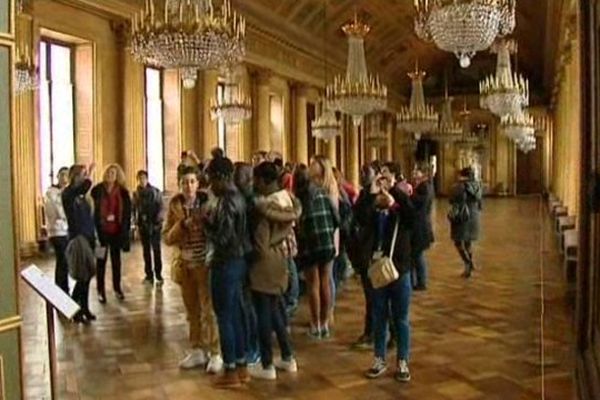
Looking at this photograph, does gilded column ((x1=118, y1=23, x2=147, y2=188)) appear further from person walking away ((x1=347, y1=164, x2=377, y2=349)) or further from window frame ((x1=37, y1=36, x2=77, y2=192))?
person walking away ((x1=347, y1=164, x2=377, y2=349))

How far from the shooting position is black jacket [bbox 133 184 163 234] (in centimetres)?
869

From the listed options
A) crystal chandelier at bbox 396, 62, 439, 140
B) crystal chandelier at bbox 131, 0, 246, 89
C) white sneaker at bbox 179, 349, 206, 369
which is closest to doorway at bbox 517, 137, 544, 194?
crystal chandelier at bbox 396, 62, 439, 140

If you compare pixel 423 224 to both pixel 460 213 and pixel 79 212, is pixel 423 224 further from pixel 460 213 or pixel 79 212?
pixel 79 212

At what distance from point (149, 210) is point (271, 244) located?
14.2 ft

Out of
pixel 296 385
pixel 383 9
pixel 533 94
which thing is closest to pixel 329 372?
pixel 296 385

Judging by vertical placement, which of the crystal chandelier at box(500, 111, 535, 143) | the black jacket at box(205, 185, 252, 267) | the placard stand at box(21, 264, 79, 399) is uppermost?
the crystal chandelier at box(500, 111, 535, 143)

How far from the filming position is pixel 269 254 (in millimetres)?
4676

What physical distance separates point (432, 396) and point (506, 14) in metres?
4.41

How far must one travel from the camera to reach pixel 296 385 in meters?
4.62

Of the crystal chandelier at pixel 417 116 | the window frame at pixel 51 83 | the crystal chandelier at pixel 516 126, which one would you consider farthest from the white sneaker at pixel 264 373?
the crystal chandelier at pixel 516 126

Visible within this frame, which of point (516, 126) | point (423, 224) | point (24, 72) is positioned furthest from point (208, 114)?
point (423, 224)

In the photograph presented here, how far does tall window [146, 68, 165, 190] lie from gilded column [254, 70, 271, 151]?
13.0 ft

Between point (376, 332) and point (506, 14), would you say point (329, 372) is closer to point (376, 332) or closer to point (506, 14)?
point (376, 332)

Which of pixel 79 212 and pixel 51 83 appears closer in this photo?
pixel 79 212
